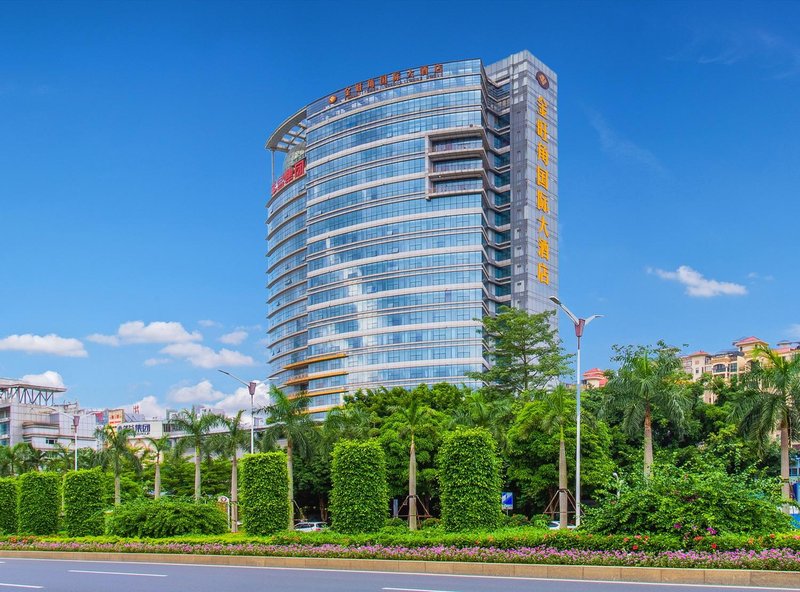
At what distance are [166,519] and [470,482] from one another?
11052 mm

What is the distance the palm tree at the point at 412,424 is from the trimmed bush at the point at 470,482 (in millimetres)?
11118

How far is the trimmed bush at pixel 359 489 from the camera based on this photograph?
2886cm

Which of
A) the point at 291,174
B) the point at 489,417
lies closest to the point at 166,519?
the point at 489,417

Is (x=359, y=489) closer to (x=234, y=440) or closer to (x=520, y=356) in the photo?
(x=234, y=440)

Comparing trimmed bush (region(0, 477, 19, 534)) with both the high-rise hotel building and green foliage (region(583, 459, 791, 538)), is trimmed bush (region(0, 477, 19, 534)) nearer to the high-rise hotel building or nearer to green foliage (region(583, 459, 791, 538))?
green foliage (region(583, 459, 791, 538))

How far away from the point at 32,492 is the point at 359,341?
203ft

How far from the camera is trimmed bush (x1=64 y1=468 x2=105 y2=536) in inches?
1367

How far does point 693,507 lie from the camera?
19.3 meters

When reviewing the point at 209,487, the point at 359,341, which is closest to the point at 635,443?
the point at 209,487

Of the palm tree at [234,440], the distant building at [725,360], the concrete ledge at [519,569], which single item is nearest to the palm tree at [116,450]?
the palm tree at [234,440]

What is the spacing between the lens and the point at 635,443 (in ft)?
182

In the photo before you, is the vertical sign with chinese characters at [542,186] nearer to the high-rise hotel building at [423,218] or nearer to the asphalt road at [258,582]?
the high-rise hotel building at [423,218]

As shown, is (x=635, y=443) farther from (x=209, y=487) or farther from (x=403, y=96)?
(x=403, y=96)

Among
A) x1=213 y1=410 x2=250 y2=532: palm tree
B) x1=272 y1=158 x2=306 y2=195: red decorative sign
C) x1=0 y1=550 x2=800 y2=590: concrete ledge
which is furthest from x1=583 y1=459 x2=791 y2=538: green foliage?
x1=272 y1=158 x2=306 y2=195: red decorative sign
